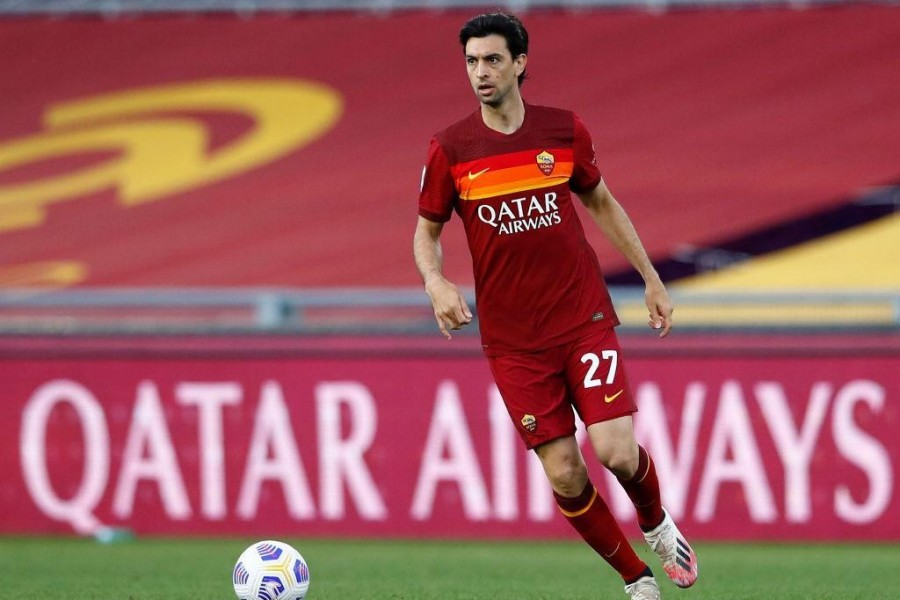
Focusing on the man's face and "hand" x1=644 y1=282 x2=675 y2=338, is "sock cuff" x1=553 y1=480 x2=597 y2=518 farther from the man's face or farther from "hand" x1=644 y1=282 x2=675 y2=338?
the man's face

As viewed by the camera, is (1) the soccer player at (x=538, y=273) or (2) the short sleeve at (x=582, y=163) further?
(2) the short sleeve at (x=582, y=163)

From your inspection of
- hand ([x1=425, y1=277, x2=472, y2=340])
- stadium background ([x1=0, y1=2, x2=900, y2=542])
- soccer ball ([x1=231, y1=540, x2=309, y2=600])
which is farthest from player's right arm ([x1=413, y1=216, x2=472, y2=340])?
stadium background ([x1=0, y1=2, x2=900, y2=542])

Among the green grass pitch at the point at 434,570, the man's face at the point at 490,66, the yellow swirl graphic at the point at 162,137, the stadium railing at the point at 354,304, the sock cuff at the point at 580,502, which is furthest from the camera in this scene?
the yellow swirl graphic at the point at 162,137

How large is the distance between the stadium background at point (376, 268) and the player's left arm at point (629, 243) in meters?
3.49

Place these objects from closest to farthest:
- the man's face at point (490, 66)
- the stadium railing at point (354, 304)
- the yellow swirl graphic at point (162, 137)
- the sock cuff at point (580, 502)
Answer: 1. the man's face at point (490, 66)
2. the sock cuff at point (580, 502)
3. the stadium railing at point (354, 304)
4. the yellow swirl graphic at point (162, 137)

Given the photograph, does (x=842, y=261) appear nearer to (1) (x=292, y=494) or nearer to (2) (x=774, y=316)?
(2) (x=774, y=316)

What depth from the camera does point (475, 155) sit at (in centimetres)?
501

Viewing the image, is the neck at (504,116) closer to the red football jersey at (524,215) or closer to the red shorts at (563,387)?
the red football jersey at (524,215)

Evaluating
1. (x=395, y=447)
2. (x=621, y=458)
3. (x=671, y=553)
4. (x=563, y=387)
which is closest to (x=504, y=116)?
(x=563, y=387)

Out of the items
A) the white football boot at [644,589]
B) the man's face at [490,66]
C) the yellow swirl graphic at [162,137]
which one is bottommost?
the white football boot at [644,589]

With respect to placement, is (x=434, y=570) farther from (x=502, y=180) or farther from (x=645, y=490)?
(x=502, y=180)

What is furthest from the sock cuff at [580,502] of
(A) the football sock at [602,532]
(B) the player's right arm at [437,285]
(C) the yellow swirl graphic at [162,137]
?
(C) the yellow swirl graphic at [162,137]

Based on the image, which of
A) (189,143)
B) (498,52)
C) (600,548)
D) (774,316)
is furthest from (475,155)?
(189,143)

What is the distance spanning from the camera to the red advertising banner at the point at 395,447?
8508mm
